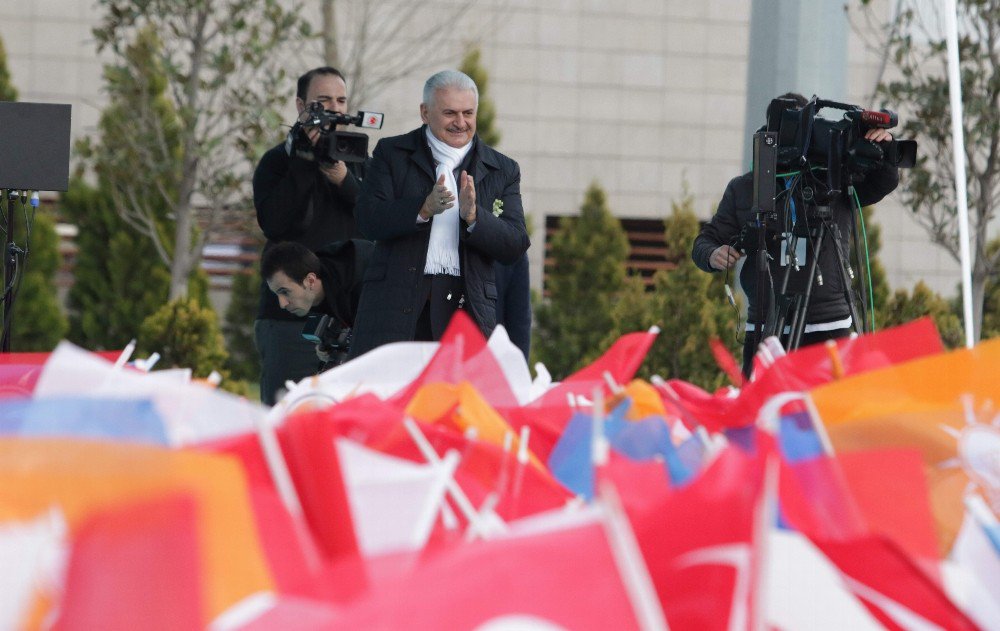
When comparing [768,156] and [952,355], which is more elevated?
[768,156]

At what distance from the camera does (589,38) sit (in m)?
16.5

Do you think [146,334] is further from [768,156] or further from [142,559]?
[142,559]

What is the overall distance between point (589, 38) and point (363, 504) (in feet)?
52.4

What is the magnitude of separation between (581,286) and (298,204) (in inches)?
407

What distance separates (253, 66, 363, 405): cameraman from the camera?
4.66 metres

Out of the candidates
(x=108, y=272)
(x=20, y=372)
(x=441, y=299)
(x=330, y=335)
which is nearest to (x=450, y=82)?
(x=441, y=299)

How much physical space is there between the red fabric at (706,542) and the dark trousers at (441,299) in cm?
335

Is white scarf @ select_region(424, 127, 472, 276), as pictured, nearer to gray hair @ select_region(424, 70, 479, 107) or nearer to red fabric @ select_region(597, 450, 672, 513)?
gray hair @ select_region(424, 70, 479, 107)

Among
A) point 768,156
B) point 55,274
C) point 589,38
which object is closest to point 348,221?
point 768,156

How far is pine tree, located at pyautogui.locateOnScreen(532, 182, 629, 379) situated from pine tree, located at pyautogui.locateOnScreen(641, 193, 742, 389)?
105 inches

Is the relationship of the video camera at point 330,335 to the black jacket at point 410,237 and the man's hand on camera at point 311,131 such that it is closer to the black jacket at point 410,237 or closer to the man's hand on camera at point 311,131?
the black jacket at point 410,237

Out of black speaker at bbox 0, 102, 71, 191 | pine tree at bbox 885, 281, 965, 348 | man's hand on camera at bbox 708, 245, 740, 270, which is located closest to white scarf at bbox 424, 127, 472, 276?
man's hand on camera at bbox 708, 245, 740, 270

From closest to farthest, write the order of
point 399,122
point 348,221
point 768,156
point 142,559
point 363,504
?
point 142,559 < point 363,504 < point 768,156 < point 348,221 < point 399,122

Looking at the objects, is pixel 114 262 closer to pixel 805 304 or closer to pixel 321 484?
pixel 805 304
